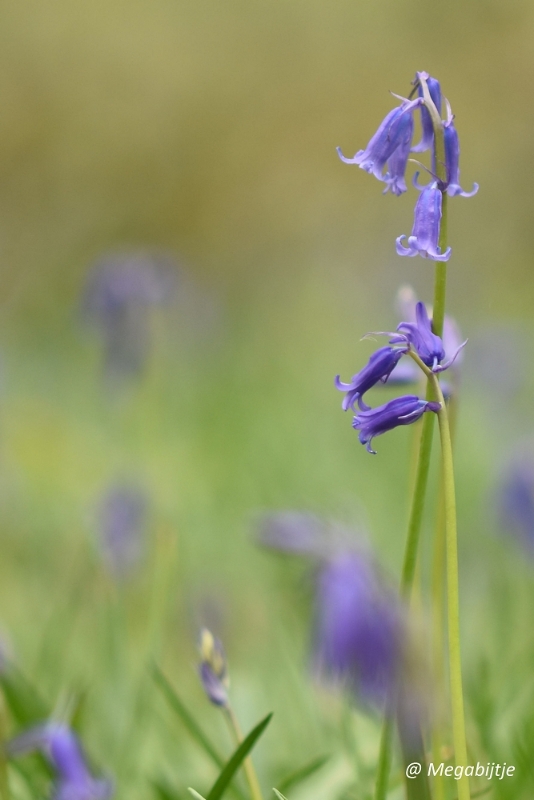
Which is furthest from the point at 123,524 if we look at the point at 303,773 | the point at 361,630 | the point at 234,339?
the point at 234,339

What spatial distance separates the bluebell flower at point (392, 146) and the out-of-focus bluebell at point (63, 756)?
1016 millimetres

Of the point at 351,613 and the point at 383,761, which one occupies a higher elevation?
the point at 351,613

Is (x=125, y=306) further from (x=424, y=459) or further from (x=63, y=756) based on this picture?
(x=424, y=459)

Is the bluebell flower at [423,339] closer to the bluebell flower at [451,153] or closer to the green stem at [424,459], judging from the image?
the green stem at [424,459]

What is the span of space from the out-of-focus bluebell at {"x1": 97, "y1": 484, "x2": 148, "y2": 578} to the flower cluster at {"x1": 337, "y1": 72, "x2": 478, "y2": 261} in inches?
87.5

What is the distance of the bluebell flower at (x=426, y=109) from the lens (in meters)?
1.31

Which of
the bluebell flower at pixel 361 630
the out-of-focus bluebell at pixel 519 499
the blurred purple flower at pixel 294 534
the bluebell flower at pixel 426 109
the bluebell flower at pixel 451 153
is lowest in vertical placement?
the bluebell flower at pixel 361 630

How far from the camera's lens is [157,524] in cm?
375

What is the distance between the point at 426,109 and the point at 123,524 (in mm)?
2618

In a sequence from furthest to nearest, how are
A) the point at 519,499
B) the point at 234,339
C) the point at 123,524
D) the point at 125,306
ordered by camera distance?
the point at 234,339 < the point at 125,306 < the point at 123,524 < the point at 519,499

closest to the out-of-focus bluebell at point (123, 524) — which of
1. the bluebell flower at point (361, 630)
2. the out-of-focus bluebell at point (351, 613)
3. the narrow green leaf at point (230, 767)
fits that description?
the out-of-focus bluebell at point (351, 613)

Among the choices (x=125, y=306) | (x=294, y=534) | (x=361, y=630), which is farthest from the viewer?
(x=125, y=306)

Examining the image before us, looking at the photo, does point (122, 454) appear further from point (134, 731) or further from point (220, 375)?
point (134, 731)

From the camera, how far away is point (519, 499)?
3.01 metres
